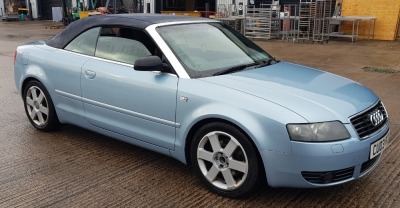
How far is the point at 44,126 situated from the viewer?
15.5 feet

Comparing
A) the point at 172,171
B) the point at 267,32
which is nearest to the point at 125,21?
the point at 172,171

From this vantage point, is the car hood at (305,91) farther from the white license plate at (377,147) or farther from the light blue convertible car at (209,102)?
the white license plate at (377,147)

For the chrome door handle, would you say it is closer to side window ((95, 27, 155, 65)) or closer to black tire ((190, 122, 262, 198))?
side window ((95, 27, 155, 65))

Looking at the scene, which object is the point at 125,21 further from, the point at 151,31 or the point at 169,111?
the point at 169,111

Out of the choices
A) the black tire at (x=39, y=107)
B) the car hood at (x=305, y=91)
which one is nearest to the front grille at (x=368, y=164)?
the car hood at (x=305, y=91)

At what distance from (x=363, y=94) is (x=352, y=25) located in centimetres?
1243

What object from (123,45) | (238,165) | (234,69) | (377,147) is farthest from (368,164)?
(123,45)

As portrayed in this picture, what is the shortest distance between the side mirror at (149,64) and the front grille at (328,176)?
4.91ft

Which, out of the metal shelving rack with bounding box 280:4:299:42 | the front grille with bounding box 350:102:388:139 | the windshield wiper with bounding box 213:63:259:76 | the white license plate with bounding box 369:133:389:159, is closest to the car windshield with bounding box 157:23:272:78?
the windshield wiper with bounding box 213:63:259:76

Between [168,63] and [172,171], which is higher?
[168,63]

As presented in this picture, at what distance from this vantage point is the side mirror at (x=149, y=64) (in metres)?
3.44

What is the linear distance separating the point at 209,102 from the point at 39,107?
98.1 inches

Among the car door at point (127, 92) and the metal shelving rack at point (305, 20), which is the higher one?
the metal shelving rack at point (305, 20)

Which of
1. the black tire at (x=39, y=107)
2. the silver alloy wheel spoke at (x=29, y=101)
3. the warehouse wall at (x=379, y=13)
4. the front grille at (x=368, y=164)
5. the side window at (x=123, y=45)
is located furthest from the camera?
the warehouse wall at (x=379, y=13)
